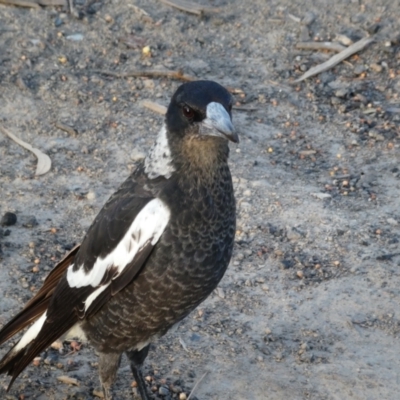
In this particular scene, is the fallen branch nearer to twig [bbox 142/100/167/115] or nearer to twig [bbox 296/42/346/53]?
twig [bbox 142/100/167/115]

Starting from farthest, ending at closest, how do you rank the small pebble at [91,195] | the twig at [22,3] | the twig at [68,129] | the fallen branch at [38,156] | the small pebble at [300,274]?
1. the twig at [22,3]
2. the twig at [68,129]
3. the fallen branch at [38,156]
4. the small pebble at [91,195]
5. the small pebble at [300,274]

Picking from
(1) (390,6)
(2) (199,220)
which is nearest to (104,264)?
(2) (199,220)

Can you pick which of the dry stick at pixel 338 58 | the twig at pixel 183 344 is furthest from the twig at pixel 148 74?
the twig at pixel 183 344

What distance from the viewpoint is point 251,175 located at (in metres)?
5.00

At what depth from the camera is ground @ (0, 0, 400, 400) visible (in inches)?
154

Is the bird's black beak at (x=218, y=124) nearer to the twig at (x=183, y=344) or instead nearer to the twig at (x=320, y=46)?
the twig at (x=183, y=344)

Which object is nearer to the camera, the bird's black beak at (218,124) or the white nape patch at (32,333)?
the bird's black beak at (218,124)

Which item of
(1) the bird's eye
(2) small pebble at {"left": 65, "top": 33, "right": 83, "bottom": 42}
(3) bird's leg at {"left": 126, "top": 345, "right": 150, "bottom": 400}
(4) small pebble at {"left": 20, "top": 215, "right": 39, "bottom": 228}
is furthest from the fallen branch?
(1) the bird's eye

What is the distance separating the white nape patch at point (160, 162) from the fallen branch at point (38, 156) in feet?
5.55

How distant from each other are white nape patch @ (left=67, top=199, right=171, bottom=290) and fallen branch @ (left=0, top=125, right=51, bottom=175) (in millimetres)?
1672

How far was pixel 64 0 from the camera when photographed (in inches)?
241

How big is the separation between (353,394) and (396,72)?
277 centimetres

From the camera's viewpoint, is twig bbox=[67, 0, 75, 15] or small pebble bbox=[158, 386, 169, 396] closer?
small pebble bbox=[158, 386, 169, 396]

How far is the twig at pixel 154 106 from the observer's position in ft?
17.8
